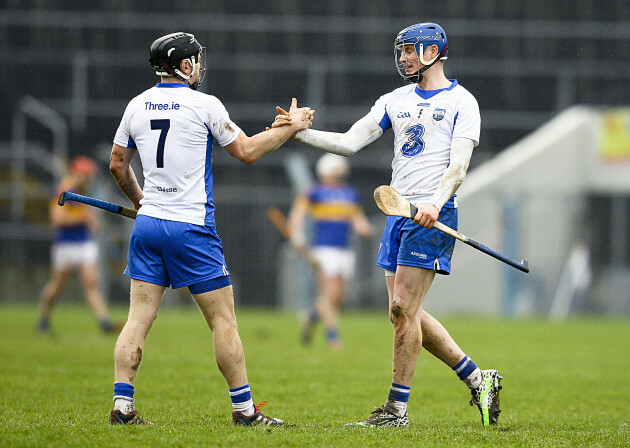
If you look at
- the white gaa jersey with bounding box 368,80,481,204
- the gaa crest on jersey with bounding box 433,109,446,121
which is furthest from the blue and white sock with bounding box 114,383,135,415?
the gaa crest on jersey with bounding box 433,109,446,121

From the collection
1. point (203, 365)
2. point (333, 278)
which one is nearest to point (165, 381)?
point (203, 365)

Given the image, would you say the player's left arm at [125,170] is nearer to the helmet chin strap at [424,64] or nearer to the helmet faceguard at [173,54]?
the helmet faceguard at [173,54]

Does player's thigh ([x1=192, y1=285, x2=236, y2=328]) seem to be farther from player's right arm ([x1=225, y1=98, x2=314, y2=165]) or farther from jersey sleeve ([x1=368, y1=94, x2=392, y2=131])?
jersey sleeve ([x1=368, y1=94, x2=392, y2=131])

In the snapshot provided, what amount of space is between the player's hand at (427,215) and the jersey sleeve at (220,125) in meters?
1.07

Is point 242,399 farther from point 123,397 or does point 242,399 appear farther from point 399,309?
point 399,309

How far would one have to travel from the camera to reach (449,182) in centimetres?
545

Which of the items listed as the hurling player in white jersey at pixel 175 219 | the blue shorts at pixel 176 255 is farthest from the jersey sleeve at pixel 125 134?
the blue shorts at pixel 176 255

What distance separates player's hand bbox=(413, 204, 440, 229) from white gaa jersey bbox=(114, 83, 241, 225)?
1.08m

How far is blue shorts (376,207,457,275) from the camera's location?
18.2ft

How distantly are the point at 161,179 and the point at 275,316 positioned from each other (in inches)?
541

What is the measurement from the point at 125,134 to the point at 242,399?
1.54m

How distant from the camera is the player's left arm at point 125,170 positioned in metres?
5.36

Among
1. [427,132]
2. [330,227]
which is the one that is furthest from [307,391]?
[330,227]

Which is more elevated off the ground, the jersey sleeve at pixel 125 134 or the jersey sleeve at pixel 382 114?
the jersey sleeve at pixel 382 114
